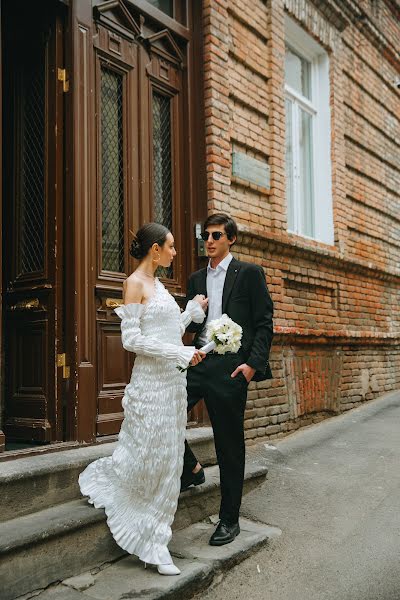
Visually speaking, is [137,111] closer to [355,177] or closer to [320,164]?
[320,164]

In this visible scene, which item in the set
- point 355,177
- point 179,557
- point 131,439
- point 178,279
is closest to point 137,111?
point 178,279

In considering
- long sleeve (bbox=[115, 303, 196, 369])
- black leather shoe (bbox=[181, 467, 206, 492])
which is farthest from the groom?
long sleeve (bbox=[115, 303, 196, 369])

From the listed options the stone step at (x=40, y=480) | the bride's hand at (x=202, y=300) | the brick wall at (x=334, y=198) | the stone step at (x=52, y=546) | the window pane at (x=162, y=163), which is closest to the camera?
the stone step at (x=52, y=546)

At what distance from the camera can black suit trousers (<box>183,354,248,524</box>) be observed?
401cm

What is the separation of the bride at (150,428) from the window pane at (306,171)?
5.03m

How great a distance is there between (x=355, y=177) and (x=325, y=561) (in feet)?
20.1

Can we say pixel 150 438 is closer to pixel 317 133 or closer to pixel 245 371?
pixel 245 371

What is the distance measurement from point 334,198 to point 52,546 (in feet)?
20.2

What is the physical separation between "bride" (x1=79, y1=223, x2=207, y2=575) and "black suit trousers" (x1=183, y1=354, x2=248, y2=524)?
328mm

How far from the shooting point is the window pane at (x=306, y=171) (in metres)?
8.48

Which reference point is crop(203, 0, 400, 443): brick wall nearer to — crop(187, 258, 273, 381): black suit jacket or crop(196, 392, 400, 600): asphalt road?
crop(196, 392, 400, 600): asphalt road

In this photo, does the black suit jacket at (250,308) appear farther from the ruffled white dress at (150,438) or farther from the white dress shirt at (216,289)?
the ruffled white dress at (150,438)

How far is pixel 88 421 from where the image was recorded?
4797 mm

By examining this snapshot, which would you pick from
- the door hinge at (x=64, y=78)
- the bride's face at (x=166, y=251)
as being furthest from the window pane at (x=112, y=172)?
the bride's face at (x=166, y=251)
